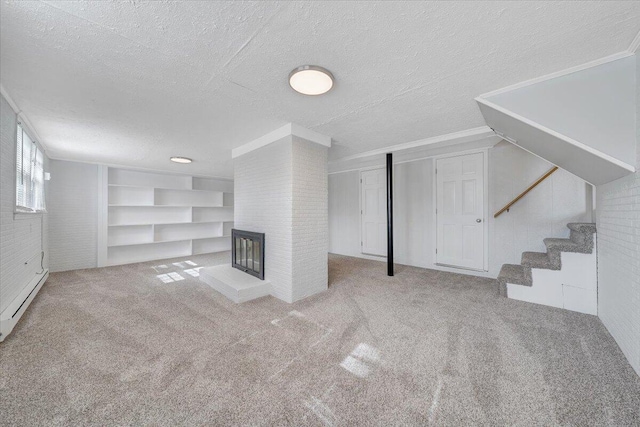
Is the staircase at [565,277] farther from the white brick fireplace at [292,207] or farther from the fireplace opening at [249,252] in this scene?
the fireplace opening at [249,252]

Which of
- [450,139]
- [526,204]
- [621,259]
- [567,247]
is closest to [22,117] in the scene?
[450,139]

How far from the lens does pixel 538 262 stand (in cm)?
269

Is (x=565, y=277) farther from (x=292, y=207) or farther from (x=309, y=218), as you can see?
(x=292, y=207)

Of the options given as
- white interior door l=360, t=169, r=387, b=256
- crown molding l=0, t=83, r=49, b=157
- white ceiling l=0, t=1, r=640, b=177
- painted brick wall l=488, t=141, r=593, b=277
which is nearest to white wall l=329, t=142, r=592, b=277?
painted brick wall l=488, t=141, r=593, b=277

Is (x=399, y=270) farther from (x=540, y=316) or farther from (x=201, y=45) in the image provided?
(x=201, y=45)

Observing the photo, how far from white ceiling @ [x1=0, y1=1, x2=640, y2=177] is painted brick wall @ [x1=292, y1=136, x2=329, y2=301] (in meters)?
0.54

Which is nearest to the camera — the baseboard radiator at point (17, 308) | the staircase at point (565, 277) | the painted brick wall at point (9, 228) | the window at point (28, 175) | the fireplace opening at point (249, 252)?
the baseboard radiator at point (17, 308)

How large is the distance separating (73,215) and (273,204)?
451 centimetres

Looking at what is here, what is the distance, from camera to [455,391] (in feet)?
4.58

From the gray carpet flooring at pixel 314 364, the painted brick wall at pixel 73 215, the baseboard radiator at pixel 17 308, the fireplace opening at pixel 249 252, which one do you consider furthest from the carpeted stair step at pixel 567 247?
the painted brick wall at pixel 73 215

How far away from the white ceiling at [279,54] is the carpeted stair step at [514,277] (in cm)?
188

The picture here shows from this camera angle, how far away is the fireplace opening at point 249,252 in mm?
3238

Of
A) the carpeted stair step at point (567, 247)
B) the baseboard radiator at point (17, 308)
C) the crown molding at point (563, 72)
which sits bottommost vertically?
the baseboard radiator at point (17, 308)

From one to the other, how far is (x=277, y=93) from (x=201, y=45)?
0.73 metres
